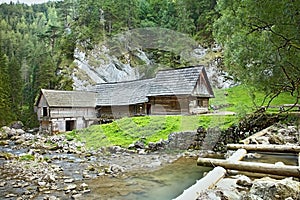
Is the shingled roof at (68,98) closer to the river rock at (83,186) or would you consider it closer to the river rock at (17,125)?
the river rock at (17,125)

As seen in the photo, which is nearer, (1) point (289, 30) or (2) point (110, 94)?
(1) point (289, 30)

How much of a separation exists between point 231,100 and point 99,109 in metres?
12.6

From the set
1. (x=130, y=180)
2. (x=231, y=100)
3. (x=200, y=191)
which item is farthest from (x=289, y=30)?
(x=231, y=100)

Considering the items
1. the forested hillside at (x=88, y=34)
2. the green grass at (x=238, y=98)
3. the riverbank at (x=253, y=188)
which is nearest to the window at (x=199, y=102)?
the green grass at (x=238, y=98)

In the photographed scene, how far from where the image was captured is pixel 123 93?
25406 millimetres

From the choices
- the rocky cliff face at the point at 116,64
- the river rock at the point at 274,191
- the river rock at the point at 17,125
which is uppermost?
the rocky cliff face at the point at 116,64

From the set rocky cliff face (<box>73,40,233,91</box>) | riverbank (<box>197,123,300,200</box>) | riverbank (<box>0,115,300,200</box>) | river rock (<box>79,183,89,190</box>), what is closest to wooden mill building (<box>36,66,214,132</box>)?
rocky cliff face (<box>73,40,233,91</box>)

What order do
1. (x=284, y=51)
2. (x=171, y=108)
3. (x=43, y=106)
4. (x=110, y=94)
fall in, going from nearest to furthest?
(x=284, y=51), (x=171, y=108), (x=43, y=106), (x=110, y=94)

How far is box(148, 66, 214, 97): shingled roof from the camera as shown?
68.8 feet

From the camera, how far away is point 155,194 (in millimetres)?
7605

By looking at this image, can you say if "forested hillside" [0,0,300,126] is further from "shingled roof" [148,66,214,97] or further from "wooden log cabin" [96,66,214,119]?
"wooden log cabin" [96,66,214,119]

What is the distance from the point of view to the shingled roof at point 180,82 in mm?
20964

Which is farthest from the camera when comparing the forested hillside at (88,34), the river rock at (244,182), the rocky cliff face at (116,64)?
the rocky cliff face at (116,64)

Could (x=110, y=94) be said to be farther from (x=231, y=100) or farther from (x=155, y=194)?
(x=155, y=194)
